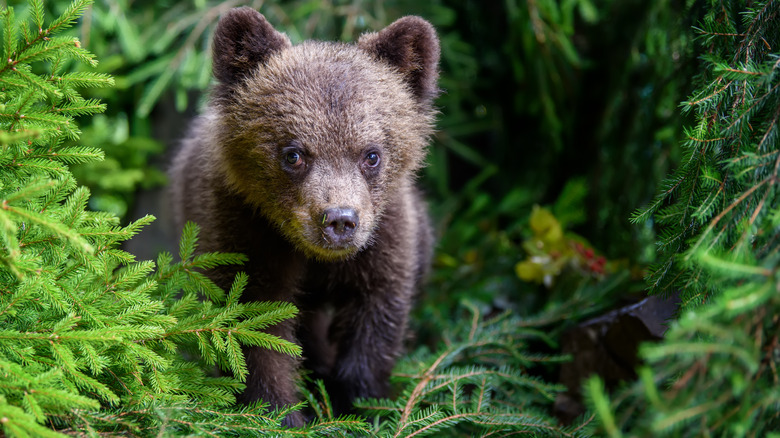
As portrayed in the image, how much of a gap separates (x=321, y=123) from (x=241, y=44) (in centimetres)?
73

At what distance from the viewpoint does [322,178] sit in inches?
118

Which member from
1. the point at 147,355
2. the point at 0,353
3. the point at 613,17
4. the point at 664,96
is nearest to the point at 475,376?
the point at 147,355

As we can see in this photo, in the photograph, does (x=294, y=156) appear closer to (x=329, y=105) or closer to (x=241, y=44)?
(x=329, y=105)

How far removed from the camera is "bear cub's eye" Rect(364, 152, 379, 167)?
10.4ft

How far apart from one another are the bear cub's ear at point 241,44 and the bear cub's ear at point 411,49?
1.70ft

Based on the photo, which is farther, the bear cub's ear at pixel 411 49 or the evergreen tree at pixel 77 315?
the bear cub's ear at pixel 411 49

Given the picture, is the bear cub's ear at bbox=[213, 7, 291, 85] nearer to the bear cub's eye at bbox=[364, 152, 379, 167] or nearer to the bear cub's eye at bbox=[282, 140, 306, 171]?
the bear cub's eye at bbox=[282, 140, 306, 171]

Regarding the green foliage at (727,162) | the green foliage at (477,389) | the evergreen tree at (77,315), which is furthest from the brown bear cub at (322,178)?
the green foliage at (727,162)

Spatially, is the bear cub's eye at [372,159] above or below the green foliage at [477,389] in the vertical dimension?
above

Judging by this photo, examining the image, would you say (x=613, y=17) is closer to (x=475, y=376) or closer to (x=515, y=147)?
(x=515, y=147)

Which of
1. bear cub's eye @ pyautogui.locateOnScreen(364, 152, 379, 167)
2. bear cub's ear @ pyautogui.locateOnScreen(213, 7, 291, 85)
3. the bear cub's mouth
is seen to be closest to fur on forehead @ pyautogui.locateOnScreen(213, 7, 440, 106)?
bear cub's ear @ pyautogui.locateOnScreen(213, 7, 291, 85)

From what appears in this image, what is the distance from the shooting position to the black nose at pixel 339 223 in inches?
113

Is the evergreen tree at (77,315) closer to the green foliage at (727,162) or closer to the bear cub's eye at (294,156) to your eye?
the bear cub's eye at (294,156)

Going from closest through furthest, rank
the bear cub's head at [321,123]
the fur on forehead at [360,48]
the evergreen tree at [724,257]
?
the evergreen tree at [724,257] → the bear cub's head at [321,123] → the fur on forehead at [360,48]
